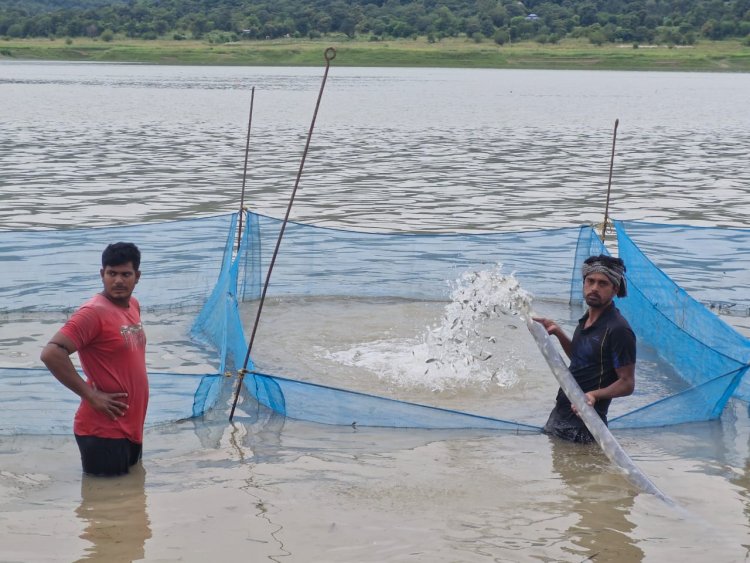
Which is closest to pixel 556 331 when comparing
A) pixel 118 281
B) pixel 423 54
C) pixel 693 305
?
pixel 693 305

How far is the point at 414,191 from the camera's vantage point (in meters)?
19.1

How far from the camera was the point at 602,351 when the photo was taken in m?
6.14

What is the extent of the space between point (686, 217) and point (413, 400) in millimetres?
9766

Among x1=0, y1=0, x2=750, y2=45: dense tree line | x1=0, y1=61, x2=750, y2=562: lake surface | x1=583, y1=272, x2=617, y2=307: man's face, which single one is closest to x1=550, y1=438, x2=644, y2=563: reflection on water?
x1=0, y1=61, x2=750, y2=562: lake surface

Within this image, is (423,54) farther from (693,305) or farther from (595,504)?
(595,504)

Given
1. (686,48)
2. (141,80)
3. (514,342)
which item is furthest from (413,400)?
(686,48)

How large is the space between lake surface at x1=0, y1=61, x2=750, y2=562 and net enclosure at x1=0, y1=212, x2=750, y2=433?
0.17 m

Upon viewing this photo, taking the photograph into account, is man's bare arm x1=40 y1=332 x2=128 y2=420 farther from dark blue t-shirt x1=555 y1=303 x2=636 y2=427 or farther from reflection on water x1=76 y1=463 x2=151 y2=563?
dark blue t-shirt x1=555 y1=303 x2=636 y2=427

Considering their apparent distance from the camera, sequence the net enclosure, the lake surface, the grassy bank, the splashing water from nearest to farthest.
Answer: the lake surface, the net enclosure, the splashing water, the grassy bank

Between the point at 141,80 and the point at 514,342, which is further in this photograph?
the point at 141,80

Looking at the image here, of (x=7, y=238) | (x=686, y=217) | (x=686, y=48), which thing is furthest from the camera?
(x=686, y=48)

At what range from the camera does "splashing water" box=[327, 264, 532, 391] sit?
27.6 feet

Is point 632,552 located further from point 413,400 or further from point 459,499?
point 413,400

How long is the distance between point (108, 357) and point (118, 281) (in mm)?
372
